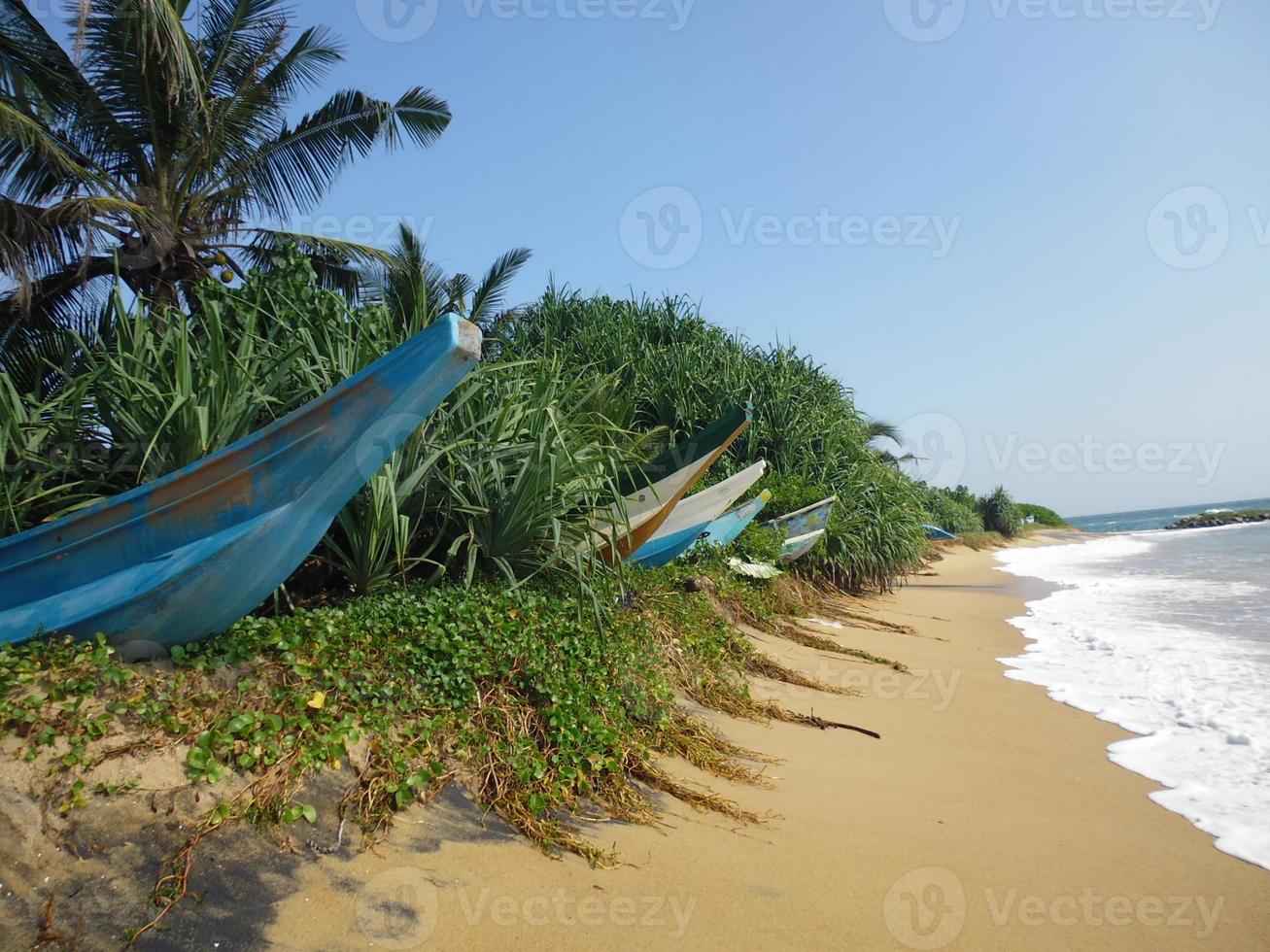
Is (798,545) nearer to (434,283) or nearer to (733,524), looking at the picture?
(733,524)

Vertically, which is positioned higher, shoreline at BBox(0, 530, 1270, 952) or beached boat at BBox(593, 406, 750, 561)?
beached boat at BBox(593, 406, 750, 561)

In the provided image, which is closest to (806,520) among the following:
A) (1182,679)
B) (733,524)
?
(733,524)

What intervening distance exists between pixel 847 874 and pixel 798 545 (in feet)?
21.8

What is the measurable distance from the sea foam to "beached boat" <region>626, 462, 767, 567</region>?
280cm

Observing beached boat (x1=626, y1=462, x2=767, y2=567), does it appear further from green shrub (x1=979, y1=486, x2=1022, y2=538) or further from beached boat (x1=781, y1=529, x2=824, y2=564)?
green shrub (x1=979, y1=486, x2=1022, y2=538)

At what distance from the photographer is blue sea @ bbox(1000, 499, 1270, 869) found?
3.66m

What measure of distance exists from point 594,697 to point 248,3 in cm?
1068

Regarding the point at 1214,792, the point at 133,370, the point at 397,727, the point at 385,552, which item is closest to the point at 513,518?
the point at 385,552

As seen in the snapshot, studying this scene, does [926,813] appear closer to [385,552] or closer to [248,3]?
[385,552]

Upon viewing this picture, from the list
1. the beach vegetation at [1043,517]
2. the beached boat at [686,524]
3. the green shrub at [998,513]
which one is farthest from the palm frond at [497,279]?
the beach vegetation at [1043,517]

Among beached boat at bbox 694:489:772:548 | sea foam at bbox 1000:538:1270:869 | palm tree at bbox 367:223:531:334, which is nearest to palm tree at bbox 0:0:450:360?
palm tree at bbox 367:223:531:334

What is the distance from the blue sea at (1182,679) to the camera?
12.0 ft

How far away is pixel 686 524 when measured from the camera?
20.6 feet

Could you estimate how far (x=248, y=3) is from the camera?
9.84 m
